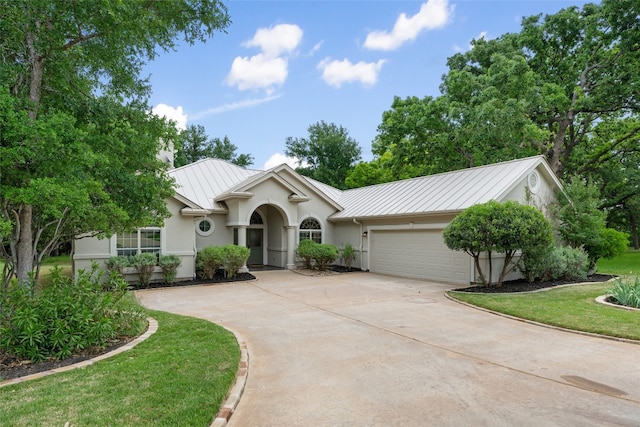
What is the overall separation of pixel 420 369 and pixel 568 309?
5442 mm

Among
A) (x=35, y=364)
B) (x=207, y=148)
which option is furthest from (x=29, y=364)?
(x=207, y=148)

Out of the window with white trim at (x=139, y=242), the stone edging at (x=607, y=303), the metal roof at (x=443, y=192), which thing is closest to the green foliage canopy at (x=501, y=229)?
the metal roof at (x=443, y=192)

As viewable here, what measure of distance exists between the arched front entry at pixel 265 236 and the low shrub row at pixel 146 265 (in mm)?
5786

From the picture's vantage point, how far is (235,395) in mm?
4066

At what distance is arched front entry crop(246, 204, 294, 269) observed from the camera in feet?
61.0

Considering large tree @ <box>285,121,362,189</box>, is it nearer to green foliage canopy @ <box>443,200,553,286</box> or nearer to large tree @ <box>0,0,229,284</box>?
green foliage canopy @ <box>443,200,553,286</box>

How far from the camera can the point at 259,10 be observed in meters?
11.1

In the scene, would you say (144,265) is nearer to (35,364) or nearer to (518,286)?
(35,364)

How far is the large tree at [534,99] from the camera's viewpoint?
19203 mm

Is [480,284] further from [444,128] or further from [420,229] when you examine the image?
[444,128]

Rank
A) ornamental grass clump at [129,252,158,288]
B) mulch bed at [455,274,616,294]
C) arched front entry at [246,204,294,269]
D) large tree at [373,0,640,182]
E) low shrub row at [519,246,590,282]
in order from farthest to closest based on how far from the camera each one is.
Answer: large tree at [373,0,640,182] < arched front entry at [246,204,294,269] < ornamental grass clump at [129,252,158,288] < low shrub row at [519,246,590,282] < mulch bed at [455,274,616,294]

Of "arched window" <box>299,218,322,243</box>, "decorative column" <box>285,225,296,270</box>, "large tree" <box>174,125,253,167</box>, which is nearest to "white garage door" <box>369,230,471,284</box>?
"arched window" <box>299,218,322,243</box>

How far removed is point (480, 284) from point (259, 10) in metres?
11.2

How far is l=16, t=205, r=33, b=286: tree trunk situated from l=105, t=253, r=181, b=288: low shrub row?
5.90m
